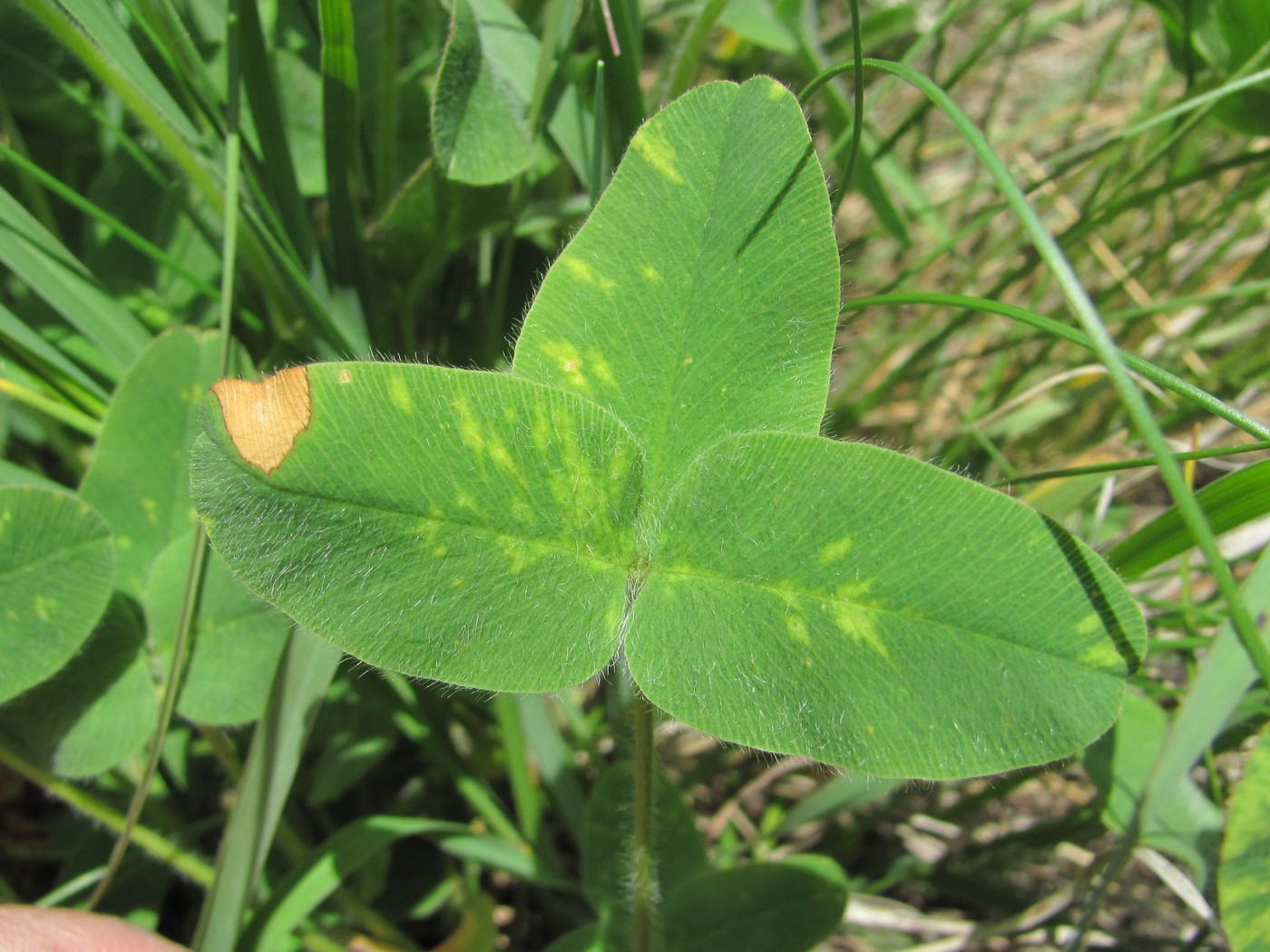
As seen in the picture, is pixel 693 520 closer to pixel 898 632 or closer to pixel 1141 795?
pixel 898 632

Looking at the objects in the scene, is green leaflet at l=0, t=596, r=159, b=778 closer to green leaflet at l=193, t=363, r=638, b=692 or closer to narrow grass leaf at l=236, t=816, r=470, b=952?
narrow grass leaf at l=236, t=816, r=470, b=952

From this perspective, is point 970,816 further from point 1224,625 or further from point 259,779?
point 259,779

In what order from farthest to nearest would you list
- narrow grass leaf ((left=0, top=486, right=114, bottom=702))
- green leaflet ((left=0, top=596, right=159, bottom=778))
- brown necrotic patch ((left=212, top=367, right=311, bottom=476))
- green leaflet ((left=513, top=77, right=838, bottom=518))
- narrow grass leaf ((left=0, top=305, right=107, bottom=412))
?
narrow grass leaf ((left=0, top=305, right=107, bottom=412)) → green leaflet ((left=0, top=596, right=159, bottom=778)) → narrow grass leaf ((left=0, top=486, right=114, bottom=702)) → green leaflet ((left=513, top=77, right=838, bottom=518)) → brown necrotic patch ((left=212, top=367, right=311, bottom=476))

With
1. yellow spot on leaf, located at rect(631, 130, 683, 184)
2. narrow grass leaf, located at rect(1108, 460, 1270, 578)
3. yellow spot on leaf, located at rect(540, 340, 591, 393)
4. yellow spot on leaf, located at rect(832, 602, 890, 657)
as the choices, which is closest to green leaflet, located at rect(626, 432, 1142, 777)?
yellow spot on leaf, located at rect(832, 602, 890, 657)

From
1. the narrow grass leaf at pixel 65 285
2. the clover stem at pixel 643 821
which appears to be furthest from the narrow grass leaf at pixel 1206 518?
the narrow grass leaf at pixel 65 285

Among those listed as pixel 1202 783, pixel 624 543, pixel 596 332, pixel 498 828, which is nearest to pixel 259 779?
pixel 498 828

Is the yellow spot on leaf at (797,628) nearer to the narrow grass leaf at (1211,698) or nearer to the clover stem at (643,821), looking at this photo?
the clover stem at (643,821)

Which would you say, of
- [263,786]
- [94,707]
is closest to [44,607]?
[94,707]
